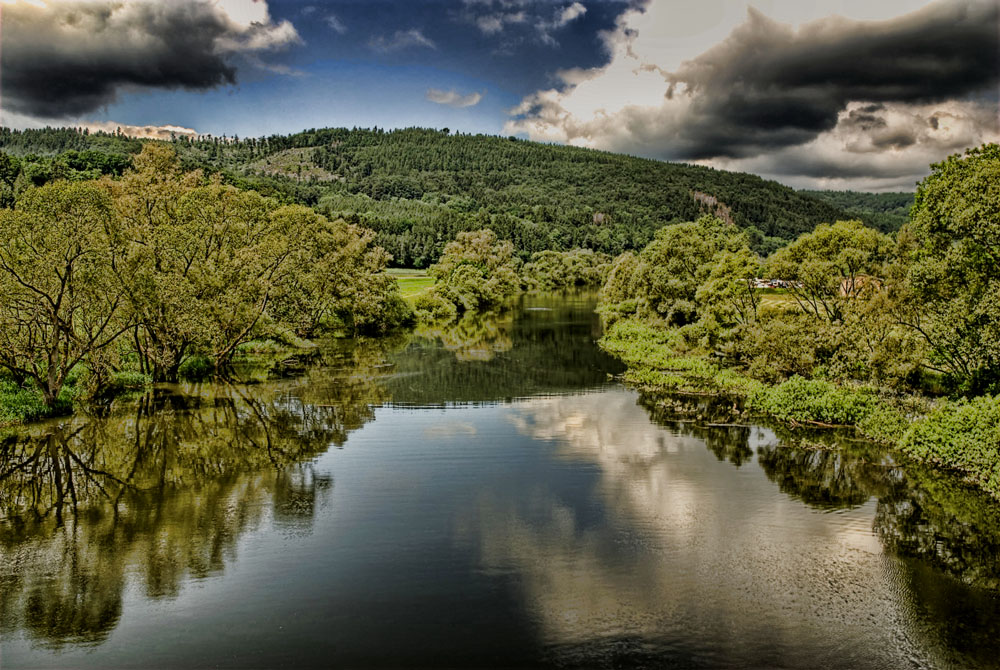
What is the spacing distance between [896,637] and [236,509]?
1928 cm

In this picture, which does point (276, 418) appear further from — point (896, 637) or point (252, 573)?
point (896, 637)

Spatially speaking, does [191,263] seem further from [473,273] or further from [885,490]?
[473,273]

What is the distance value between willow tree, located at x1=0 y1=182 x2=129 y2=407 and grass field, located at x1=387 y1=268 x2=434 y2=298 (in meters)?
63.6

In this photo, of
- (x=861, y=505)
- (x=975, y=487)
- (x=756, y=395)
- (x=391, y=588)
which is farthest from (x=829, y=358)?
(x=391, y=588)

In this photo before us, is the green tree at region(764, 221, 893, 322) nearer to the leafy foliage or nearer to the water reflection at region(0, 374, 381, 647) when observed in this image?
the water reflection at region(0, 374, 381, 647)

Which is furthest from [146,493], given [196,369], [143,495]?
[196,369]

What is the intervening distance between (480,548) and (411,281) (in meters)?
108

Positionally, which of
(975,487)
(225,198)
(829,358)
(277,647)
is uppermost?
(225,198)

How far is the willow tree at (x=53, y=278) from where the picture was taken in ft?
102

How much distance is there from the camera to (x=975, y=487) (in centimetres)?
2319

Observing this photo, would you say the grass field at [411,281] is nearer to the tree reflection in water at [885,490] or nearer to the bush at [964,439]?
the tree reflection in water at [885,490]

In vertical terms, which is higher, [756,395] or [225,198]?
[225,198]

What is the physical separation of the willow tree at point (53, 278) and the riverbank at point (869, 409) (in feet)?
108

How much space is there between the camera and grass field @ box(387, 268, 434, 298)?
105m
